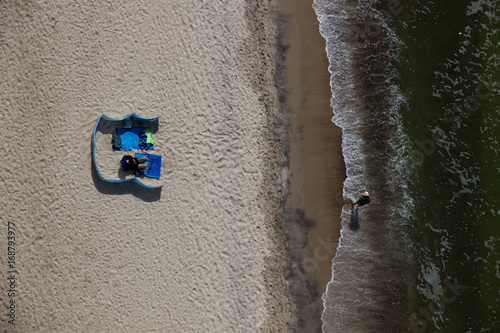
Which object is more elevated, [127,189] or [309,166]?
[309,166]

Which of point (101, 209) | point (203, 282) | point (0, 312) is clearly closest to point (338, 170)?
point (203, 282)

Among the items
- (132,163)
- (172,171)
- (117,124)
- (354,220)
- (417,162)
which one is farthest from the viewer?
(417,162)

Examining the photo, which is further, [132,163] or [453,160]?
[453,160]

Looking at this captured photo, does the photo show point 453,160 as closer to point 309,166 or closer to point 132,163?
point 309,166

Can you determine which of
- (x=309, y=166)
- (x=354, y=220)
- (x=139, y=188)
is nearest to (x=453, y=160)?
(x=354, y=220)

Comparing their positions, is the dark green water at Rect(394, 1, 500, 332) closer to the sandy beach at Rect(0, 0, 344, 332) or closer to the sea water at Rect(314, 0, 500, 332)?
the sea water at Rect(314, 0, 500, 332)

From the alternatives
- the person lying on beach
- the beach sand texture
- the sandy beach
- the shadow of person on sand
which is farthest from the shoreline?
the person lying on beach

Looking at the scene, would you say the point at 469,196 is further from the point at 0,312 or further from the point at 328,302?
the point at 0,312

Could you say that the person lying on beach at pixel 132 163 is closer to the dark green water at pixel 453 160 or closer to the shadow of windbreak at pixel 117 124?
the shadow of windbreak at pixel 117 124
